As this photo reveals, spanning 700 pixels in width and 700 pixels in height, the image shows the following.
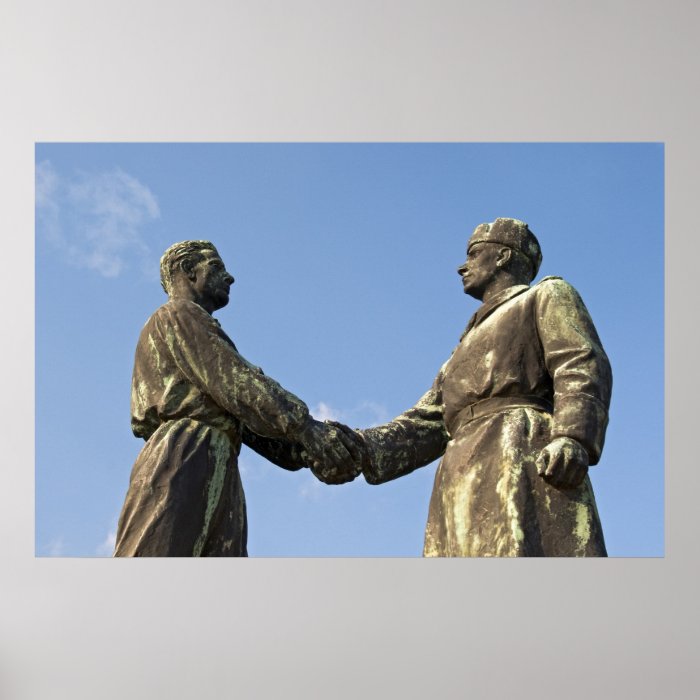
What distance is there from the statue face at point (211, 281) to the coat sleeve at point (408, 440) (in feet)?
4.27

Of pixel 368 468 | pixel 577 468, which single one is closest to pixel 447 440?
pixel 368 468

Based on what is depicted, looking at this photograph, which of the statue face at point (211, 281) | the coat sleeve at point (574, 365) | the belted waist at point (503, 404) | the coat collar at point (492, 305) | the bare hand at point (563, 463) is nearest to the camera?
the bare hand at point (563, 463)

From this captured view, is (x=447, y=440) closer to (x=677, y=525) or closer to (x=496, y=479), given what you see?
(x=496, y=479)

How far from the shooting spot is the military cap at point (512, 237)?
14.6m

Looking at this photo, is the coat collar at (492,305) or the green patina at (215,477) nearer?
the green patina at (215,477)

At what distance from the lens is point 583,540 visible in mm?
13445

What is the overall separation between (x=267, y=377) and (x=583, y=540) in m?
2.31

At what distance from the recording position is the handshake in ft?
46.5

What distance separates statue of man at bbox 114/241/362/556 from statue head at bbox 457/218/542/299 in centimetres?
135

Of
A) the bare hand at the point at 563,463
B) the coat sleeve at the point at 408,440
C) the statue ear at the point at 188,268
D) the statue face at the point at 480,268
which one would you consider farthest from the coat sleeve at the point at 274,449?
the bare hand at the point at 563,463

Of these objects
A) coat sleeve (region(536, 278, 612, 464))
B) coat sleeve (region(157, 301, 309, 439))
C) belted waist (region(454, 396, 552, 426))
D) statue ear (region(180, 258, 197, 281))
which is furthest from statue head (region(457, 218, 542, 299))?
statue ear (region(180, 258, 197, 281))

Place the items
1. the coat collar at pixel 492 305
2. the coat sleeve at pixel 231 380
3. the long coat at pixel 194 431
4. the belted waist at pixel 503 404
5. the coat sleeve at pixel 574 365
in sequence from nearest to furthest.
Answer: the coat sleeve at pixel 574 365, the long coat at pixel 194 431, the belted waist at pixel 503 404, the coat sleeve at pixel 231 380, the coat collar at pixel 492 305

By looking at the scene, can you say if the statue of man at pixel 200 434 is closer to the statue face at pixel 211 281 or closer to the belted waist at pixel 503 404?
the statue face at pixel 211 281

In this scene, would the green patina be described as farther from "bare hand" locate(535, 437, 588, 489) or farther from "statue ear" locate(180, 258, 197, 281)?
"bare hand" locate(535, 437, 588, 489)
